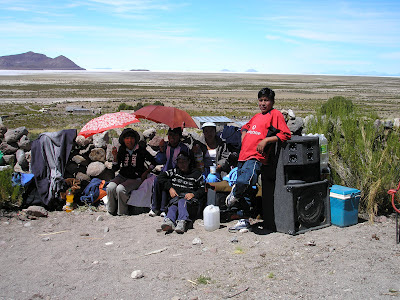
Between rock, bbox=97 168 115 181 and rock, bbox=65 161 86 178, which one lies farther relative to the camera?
rock, bbox=97 168 115 181

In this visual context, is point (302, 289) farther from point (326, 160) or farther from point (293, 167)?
point (326, 160)

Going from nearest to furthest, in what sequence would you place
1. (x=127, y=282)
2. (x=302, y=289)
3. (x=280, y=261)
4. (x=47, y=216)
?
(x=302, y=289) < (x=127, y=282) < (x=280, y=261) < (x=47, y=216)

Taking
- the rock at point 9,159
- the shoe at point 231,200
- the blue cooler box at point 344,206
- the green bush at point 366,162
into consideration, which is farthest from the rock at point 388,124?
the rock at point 9,159

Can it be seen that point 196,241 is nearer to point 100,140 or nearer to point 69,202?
point 69,202

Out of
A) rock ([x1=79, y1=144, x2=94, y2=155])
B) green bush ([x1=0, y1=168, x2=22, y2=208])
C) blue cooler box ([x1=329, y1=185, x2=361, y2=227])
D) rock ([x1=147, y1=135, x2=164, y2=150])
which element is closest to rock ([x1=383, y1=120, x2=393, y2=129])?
blue cooler box ([x1=329, y1=185, x2=361, y2=227])

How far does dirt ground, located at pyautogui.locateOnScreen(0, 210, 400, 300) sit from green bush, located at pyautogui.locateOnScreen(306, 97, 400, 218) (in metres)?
0.37

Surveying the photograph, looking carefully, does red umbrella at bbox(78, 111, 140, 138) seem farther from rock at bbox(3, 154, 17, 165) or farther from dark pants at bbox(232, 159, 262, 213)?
dark pants at bbox(232, 159, 262, 213)

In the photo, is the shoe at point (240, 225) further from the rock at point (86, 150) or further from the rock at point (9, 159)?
the rock at point (9, 159)

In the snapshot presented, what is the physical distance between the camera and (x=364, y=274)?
451 centimetres

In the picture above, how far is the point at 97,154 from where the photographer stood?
8016 mm

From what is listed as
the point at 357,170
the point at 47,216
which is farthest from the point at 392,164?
the point at 47,216

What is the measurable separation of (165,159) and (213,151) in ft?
2.93

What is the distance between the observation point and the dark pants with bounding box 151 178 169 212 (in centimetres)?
661

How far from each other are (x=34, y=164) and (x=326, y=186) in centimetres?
475
